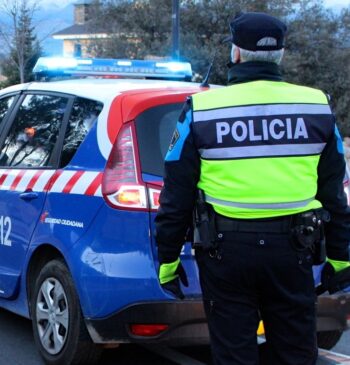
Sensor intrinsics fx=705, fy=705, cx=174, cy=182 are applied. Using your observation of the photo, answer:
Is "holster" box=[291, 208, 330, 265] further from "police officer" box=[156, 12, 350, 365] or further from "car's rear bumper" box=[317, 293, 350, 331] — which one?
"car's rear bumper" box=[317, 293, 350, 331]

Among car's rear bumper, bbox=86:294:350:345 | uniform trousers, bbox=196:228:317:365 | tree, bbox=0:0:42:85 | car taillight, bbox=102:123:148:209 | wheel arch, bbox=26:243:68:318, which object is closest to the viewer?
uniform trousers, bbox=196:228:317:365

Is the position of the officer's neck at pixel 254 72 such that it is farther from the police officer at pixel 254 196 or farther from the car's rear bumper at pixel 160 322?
the car's rear bumper at pixel 160 322

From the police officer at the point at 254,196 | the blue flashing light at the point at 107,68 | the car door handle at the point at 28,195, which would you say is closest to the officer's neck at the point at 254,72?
the police officer at the point at 254,196

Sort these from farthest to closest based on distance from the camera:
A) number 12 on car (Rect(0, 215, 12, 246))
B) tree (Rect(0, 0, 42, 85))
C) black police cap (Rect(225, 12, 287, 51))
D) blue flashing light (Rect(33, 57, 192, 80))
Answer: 1. tree (Rect(0, 0, 42, 85))
2. blue flashing light (Rect(33, 57, 192, 80))
3. number 12 on car (Rect(0, 215, 12, 246))
4. black police cap (Rect(225, 12, 287, 51))

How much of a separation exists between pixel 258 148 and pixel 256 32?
1.50 feet

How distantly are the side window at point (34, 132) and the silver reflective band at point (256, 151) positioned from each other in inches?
76.6

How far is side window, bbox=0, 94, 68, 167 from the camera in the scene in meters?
4.47

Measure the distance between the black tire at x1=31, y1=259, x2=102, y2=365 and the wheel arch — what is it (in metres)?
0.07

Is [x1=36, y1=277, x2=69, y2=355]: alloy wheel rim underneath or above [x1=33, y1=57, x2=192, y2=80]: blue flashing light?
underneath

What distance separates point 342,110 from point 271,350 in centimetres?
2431

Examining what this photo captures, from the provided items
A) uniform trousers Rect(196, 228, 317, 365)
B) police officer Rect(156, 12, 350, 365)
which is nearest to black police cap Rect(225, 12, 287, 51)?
police officer Rect(156, 12, 350, 365)

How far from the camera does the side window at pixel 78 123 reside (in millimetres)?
4090

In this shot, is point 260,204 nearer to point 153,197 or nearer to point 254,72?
point 254,72

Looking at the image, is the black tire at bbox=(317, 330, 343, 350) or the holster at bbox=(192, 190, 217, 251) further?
the black tire at bbox=(317, 330, 343, 350)
